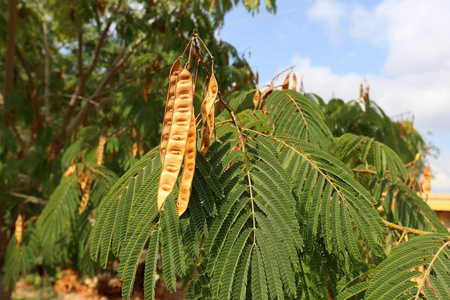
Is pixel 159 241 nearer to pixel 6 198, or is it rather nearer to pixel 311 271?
pixel 311 271

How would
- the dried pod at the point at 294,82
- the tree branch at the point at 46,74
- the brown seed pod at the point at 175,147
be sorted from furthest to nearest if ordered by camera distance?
the tree branch at the point at 46,74 → the dried pod at the point at 294,82 → the brown seed pod at the point at 175,147

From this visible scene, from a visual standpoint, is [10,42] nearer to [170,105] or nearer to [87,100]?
[87,100]

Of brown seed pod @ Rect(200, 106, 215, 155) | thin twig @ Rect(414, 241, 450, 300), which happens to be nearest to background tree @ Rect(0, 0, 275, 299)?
brown seed pod @ Rect(200, 106, 215, 155)

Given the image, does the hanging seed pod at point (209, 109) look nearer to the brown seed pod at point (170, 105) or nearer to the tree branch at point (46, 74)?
the brown seed pod at point (170, 105)

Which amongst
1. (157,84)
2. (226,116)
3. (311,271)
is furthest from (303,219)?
(157,84)

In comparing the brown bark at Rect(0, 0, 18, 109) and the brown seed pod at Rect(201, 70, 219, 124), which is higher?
the brown bark at Rect(0, 0, 18, 109)

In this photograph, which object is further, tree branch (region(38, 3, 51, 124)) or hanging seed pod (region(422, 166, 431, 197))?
tree branch (region(38, 3, 51, 124))

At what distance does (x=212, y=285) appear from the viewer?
44.4 inches

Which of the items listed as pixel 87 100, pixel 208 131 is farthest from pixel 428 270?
pixel 87 100

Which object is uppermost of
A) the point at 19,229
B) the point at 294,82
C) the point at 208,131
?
the point at 294,82

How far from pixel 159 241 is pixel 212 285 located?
0.60 ft

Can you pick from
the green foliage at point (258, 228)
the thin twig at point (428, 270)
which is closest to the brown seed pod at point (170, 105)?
the green foliage at point (258, 228)

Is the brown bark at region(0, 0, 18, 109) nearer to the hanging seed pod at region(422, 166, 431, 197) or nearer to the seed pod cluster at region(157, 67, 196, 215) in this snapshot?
the hanging seed pod at region(422, 166, 431, 197)

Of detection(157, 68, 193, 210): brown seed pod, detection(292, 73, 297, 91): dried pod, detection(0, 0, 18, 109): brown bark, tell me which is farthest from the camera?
detection(0, 0, 18, 109): brown bark
